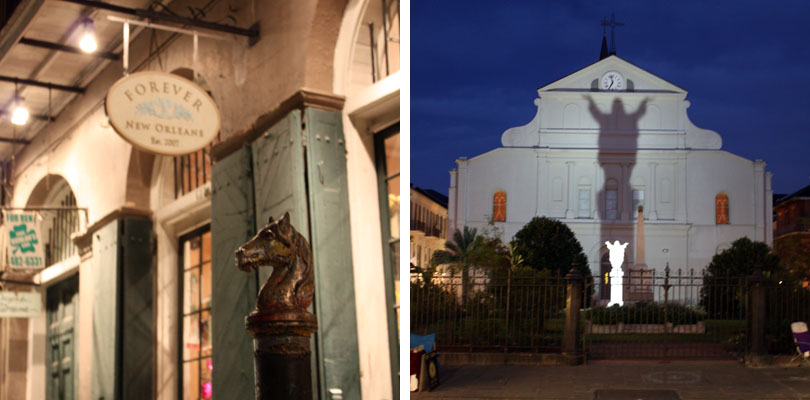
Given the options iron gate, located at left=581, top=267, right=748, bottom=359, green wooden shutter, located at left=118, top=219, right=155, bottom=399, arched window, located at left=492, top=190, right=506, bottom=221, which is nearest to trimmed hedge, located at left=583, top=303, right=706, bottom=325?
iron gate, located at left=581, top=267, right=748, bottom=359

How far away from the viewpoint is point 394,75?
4.45m

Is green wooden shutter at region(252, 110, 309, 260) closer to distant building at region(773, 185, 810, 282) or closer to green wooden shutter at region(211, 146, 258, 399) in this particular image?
green wooden shutter at region(211, 146, 258, 399)

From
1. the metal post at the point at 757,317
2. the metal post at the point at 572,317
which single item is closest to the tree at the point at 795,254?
the metal post at the point at 757,317

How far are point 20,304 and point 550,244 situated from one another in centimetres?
628

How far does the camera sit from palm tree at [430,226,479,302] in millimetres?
8312

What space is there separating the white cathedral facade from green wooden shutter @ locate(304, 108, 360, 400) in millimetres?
4170

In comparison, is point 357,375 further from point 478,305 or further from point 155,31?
point 478,305

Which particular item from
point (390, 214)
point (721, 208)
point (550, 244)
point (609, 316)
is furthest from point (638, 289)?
point (390, 214)

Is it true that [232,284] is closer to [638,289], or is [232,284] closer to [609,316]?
[609,316]

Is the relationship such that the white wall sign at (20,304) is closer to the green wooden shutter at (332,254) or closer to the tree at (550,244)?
the tree at (550,244)

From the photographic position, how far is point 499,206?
11320 mm

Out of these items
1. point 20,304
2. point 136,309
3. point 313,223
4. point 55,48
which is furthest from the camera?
point 20,304

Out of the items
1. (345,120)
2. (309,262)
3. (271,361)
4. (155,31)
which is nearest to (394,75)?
(345,120)

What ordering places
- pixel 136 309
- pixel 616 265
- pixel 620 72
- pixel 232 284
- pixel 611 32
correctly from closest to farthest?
pixel 232 284, pixel 136 309, pixel 611 32, pixel 620 72, pixel 616 265
